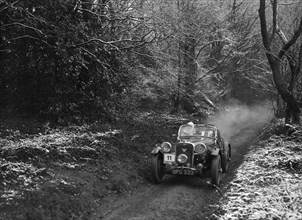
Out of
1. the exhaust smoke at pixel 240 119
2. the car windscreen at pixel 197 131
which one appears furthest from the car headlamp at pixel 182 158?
the exhaust smoke at pixel 240 119

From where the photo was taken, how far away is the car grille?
10219 mm

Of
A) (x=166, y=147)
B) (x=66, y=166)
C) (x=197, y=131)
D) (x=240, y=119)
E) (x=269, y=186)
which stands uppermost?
(x=197, y=131)

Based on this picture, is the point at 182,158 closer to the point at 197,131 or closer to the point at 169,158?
the point at 169,158

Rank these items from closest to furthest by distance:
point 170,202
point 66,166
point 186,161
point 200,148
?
point 170,202
point 66,166
point 186,161
point 200,148

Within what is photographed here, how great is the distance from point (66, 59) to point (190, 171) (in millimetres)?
6345

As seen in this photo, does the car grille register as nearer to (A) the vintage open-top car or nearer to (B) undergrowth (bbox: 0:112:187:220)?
(A) the vintage open-top car

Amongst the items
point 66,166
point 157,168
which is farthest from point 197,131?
point 66,166

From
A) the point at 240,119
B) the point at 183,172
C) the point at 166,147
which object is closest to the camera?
the point at 183,172

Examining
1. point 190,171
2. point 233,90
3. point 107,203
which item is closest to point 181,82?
point 190,171

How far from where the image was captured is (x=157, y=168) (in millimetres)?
10344

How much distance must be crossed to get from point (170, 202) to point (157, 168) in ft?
5.59

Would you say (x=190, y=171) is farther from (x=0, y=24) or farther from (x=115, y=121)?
(x=0, y=24)

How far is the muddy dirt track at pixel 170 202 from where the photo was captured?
7.92 metres

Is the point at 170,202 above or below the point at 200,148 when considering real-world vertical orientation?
below
